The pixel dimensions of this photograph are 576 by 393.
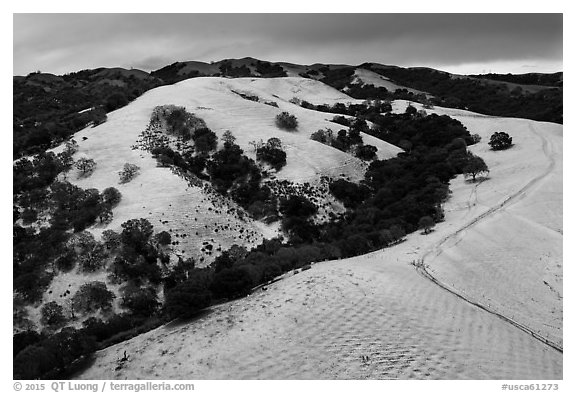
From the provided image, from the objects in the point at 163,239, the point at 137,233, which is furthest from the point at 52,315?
the point at 163,239

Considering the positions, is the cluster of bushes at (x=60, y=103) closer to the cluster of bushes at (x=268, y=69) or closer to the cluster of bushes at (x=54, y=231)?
the cluster of bushes at (x=54, y=231)

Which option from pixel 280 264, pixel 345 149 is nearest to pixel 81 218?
pixel 280 264

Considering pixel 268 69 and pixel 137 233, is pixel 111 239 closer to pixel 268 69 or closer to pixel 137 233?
pixel 137 233

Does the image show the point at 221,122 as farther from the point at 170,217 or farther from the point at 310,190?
the point at 170,217

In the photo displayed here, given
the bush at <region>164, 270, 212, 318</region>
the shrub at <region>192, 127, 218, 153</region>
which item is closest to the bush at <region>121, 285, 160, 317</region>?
the bush at <region>164, 270, 212, 318</region>

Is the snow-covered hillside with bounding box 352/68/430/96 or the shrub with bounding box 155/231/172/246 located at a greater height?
the snow-covered hillside with bounding box 352/68/430/96

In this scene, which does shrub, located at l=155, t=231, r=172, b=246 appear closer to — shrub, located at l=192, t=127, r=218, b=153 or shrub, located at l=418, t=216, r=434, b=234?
shrub, located at l=192, t=127, r=218, b=153
